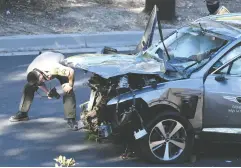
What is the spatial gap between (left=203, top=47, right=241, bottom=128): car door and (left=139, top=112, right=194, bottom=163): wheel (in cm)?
27

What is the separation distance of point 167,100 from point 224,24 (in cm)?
146

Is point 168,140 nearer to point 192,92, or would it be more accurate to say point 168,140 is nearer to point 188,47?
point 192,92

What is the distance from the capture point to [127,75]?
6070mm

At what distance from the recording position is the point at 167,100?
6.08 metres

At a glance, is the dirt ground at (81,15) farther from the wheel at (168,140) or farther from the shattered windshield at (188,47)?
the wheel at (168,140)

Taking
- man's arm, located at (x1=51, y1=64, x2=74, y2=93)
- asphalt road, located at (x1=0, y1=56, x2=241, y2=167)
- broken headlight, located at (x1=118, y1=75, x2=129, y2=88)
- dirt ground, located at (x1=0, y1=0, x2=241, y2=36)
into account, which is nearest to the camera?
broken headlight, located at (x1=118, y1=75, x2=129, y2=88)

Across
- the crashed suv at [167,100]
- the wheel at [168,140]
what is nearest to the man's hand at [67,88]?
the crashed suv at [167,100]

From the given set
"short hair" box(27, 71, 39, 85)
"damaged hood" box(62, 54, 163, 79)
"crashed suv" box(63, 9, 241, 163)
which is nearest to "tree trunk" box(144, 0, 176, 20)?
"short hair" box(27, 71, 39, 85)

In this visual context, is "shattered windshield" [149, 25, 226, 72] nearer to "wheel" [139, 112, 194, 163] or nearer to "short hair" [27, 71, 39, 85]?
"wheel" [139, 112, 194, 163]

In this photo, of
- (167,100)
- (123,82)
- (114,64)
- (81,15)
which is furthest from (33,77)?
(81,15)

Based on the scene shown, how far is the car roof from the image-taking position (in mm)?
6511

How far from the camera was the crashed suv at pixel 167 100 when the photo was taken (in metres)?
6.05

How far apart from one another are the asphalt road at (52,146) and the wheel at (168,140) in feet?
0.49

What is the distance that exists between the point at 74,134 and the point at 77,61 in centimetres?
131
